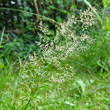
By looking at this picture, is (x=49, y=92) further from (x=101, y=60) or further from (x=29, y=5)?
(x=29, y=5)

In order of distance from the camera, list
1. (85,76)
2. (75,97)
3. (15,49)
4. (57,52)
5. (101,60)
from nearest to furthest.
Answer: (57,52) → (75,97) → (85,76) → (101,60) → (15,49)

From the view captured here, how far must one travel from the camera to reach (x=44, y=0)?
287 cm

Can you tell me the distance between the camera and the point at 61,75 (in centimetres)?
106

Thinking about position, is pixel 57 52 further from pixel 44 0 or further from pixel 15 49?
pixel 44 0

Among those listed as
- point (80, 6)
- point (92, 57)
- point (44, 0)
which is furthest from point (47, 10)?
point (92, 57)

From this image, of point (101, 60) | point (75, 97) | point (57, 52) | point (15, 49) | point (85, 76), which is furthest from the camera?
point (15, 49)

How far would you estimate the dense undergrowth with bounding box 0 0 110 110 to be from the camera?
967mm

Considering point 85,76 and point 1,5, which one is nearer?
point 85,76

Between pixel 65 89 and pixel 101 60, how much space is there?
2.30 feet

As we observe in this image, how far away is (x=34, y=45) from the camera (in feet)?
9.28

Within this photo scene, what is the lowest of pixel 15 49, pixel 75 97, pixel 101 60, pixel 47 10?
pixel 75 97

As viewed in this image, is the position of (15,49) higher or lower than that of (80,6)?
lower

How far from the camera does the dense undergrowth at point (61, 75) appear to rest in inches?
38.1

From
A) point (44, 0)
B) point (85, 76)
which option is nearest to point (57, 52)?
point (85, 76)
